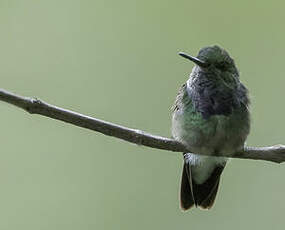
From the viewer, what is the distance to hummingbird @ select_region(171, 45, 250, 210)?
7.67ft

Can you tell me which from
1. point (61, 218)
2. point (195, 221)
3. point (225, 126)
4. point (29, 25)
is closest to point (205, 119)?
point (225, 126)

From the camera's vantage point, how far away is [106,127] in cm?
187

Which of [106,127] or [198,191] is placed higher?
[106,127]

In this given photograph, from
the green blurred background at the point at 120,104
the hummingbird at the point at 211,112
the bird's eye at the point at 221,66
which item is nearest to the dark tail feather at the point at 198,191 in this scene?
the hummingbird at the point at 211,112

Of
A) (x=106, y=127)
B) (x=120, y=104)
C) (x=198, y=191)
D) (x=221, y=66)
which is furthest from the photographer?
(x=120, y=104)

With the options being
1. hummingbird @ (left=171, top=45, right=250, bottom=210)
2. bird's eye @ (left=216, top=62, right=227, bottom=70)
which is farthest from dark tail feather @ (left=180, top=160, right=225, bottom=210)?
bird's eye @ (left=216, top=62, right=227, bottom=70)

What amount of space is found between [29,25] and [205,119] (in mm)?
1870

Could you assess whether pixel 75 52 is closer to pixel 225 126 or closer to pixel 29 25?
pixel 29 25

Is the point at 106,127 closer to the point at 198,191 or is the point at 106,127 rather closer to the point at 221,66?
the point at 221,66

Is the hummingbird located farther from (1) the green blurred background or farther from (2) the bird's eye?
(1) the green blurred background

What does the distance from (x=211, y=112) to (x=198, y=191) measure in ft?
1.72

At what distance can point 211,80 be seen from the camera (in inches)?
97.7

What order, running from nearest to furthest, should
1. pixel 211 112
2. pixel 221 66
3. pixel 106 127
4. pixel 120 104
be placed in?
pixel 106 127 → pixel 211 112 → pixel 221 66 → pixel 120 104

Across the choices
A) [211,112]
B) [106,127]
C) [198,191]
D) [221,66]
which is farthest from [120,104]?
[106,127]
